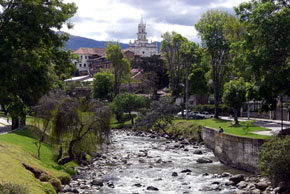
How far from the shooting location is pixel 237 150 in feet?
113

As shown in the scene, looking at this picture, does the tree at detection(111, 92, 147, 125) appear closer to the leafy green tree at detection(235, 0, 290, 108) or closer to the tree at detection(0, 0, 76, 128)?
the leafy green tree at detection(235, 0, 290, 108)

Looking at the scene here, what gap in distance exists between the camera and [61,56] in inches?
783

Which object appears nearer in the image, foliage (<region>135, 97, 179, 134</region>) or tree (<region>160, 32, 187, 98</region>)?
foliage (<region>135, 97, 179, 134</region>)

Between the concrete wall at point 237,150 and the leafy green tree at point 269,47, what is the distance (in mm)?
4148

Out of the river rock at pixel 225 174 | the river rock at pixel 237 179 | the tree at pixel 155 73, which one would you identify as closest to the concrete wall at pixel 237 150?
the river rock at pixel 225 174

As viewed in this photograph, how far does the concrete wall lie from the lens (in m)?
31.6

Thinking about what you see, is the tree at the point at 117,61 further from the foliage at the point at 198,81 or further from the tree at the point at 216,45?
the tree at the point at 216,45

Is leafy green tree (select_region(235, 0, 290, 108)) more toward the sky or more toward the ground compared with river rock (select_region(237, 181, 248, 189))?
more toward the sky

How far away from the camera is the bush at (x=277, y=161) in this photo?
24.5m

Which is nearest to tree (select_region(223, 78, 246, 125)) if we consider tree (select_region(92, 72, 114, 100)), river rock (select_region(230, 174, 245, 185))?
river rock (select_region(230, 174, 245, 185))

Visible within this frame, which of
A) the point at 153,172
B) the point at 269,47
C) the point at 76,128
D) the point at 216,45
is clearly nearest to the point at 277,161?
the point at 269,47

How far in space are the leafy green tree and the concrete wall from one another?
415 centimetres

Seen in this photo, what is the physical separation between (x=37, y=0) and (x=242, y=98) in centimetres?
3571

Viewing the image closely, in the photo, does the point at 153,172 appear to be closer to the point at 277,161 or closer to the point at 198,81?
the point at 277,161
